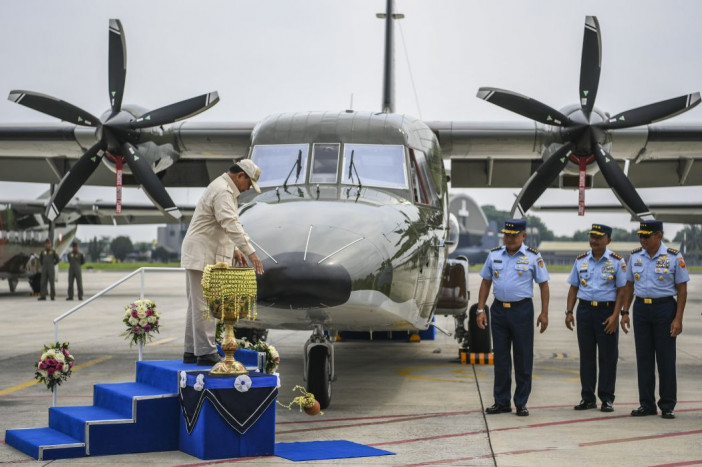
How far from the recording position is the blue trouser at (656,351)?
7.87m

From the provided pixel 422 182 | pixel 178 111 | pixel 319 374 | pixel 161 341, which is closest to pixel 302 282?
pixel 319 374

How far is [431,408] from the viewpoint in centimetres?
839

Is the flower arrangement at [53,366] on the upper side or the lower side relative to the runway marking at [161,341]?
upper

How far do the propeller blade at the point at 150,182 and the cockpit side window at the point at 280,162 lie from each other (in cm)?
353

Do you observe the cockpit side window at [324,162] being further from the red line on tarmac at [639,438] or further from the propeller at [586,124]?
the propeller at [586,124]

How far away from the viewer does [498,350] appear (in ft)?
26.9

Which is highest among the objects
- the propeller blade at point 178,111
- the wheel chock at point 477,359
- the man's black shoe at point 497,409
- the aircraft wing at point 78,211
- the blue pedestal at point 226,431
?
the propeller blade at point 178,111

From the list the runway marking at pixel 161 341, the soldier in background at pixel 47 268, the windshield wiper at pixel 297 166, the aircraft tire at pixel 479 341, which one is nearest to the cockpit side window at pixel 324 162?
the windshield wiper at pixel 297 166

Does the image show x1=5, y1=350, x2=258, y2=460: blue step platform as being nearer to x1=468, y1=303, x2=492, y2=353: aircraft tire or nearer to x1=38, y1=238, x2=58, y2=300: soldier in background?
x1=468, y1=303, x2=492, y2=353: aircraft tire

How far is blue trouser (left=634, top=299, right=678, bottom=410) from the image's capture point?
7871 mm

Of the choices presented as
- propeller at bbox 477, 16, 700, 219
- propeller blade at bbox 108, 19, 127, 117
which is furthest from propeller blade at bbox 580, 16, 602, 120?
propeller blade at bbox 108, 19, 127, 117

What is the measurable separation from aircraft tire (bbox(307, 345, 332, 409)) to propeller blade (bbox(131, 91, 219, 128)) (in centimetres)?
655

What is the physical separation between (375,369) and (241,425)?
222 inches

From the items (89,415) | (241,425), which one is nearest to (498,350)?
(241,425)
